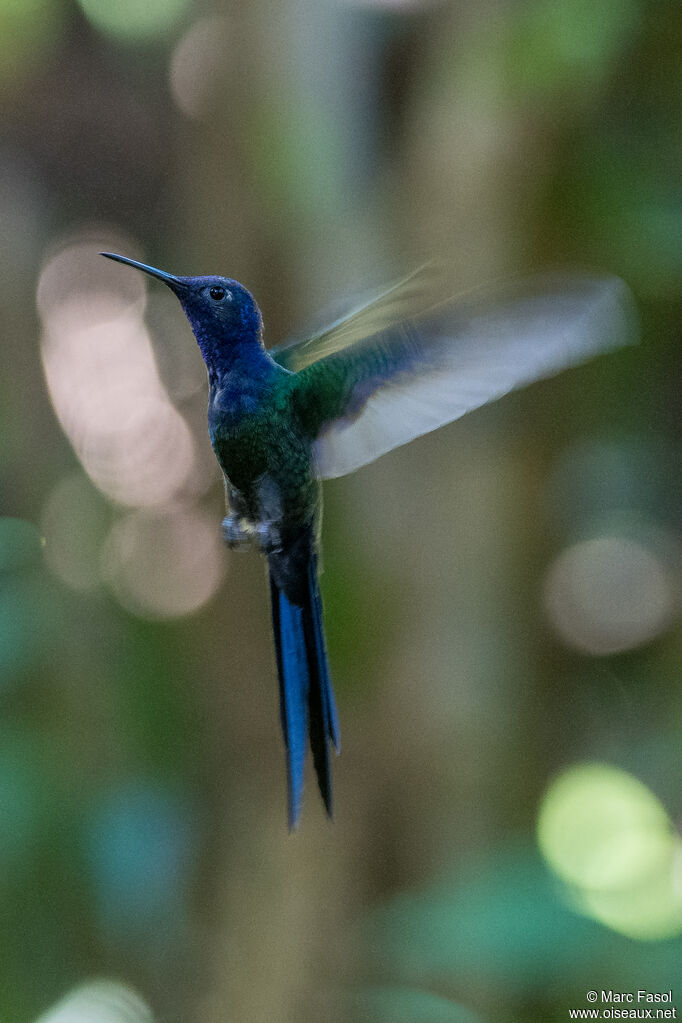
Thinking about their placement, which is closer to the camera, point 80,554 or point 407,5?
point 407,5

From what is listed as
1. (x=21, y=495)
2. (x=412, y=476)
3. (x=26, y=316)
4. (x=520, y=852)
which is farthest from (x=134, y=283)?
(x=520, y=852)

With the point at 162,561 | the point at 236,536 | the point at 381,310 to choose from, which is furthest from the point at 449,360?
the point at 162,561

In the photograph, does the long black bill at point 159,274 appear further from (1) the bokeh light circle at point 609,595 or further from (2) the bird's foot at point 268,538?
(1) the bokeh light circle at point 609,595

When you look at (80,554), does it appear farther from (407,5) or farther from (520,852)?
(407,5)

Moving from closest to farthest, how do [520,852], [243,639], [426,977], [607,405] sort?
[520,852]
[426,977]
[243,639]
[607,405]

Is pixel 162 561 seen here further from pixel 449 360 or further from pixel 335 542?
pixel 449 360

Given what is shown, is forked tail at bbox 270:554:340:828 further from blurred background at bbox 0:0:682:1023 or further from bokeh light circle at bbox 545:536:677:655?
bokeh light circle at bbox 545:536:677:655
